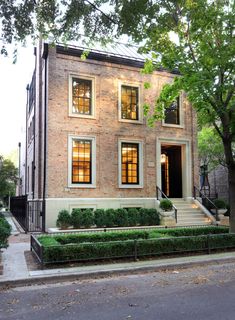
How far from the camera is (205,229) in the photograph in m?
12.2

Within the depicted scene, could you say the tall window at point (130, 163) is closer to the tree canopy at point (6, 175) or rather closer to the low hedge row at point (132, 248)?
the low hedge row at point (132, 248)

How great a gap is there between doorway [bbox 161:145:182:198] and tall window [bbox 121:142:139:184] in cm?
303

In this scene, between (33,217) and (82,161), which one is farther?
(33,217)

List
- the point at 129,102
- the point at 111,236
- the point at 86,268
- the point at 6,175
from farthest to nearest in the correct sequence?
the point at 6,175 → the point at 129,102 → the point at 111,236 → the point at 86,268

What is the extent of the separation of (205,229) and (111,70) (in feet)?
32.5

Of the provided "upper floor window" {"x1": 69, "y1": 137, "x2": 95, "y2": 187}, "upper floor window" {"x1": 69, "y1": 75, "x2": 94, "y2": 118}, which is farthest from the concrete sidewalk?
"upper floor window" {"x1": 69, "y1": 75, "x2": 94, "y2": 118}

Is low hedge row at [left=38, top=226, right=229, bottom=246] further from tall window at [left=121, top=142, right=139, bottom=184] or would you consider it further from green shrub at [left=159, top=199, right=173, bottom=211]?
tall window at [left=121, top=142, right=139, bottom=184]

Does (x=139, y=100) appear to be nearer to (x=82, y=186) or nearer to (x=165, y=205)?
(x=82, y=186)

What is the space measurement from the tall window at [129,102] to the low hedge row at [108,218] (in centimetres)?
512

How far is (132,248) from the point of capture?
8.98 meters

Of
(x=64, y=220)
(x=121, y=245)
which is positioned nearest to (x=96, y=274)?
(x=121, y=245)

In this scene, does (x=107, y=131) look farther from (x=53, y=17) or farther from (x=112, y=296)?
(x=112, y=296)

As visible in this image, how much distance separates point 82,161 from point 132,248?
28.2 ft

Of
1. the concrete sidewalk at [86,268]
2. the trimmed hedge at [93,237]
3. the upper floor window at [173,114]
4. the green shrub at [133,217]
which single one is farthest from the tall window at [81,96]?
the concrete sidewalk at [86,268]
